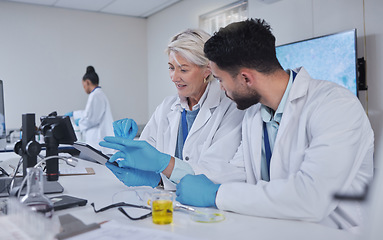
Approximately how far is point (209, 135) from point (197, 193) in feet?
1.77

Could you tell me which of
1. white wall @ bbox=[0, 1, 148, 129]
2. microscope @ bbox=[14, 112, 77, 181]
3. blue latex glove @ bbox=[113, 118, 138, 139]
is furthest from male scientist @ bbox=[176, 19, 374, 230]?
white wall @ bbox=[0, 1, 148, 129]

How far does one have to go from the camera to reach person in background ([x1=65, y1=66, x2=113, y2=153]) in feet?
15.1

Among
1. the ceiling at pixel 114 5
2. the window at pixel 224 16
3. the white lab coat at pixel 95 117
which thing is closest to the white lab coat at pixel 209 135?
the window at pixel 224 16

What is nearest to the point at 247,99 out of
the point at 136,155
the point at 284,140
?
the point at 284,140

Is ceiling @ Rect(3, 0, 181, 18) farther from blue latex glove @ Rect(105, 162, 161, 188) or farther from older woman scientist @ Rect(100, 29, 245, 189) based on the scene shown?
blue latex glove @ Rect(105, 162, 161, 188)

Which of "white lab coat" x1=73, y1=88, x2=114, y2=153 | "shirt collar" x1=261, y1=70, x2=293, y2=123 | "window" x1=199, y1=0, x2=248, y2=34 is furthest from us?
"white lab coat" x1=73, y1=88, x2=114, y2=153

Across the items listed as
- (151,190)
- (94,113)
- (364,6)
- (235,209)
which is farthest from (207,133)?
(94,113)

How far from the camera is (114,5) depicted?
5180mm

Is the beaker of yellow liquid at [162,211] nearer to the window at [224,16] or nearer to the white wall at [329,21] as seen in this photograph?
the white wall at [329,21]

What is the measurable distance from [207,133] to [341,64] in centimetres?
172

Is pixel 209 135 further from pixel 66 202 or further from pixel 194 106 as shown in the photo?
pixel 66 202

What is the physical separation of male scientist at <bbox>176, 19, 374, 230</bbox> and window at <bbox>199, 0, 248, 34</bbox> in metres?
2.59

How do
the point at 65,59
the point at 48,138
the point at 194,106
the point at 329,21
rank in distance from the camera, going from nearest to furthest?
the point at 48,138 < the point at 194,106 < the point at 329,21 < the point at 65,59

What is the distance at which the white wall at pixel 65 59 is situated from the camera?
4.93 metres
